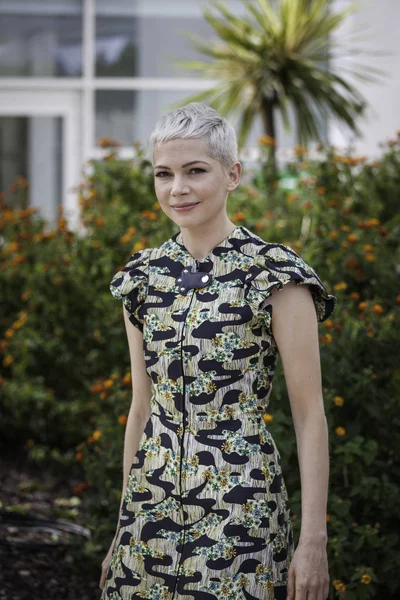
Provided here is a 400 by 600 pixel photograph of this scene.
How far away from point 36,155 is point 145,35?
186cm

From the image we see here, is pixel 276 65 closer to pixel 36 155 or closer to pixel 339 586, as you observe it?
pixel 36 155

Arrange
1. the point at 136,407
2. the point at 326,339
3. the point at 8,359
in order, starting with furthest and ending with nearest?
the point at 8,359 < the point at 326,339 < the point at 136,407

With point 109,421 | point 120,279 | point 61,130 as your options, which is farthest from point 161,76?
point 120,279

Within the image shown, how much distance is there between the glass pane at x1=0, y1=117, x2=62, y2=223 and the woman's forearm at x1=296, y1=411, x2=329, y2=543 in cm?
858

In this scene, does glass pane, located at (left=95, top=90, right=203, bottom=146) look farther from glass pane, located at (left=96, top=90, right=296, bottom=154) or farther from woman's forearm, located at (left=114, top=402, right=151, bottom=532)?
woman's forearm, located at (left=114, top=402, right=151, bottom=532)

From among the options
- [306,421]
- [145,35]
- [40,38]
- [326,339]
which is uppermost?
[145,35]

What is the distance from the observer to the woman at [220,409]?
5.66ft

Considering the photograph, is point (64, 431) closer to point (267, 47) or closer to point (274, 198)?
point (274, 198)

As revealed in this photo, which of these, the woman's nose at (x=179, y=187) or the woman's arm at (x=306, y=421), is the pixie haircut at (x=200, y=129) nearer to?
the woman's nose at (x=179, y=187)

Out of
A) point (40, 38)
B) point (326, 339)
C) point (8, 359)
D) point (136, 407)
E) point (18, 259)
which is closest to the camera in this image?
point (136, 407)

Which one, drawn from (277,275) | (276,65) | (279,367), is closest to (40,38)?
(276,65)

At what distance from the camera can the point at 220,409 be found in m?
1.77

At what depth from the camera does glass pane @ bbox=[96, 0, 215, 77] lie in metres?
9.92

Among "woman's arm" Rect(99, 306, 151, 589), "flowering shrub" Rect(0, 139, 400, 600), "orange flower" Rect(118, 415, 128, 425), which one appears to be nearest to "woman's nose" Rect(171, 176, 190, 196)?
"woman's arm" Rect(99, 306, 151, 589)
